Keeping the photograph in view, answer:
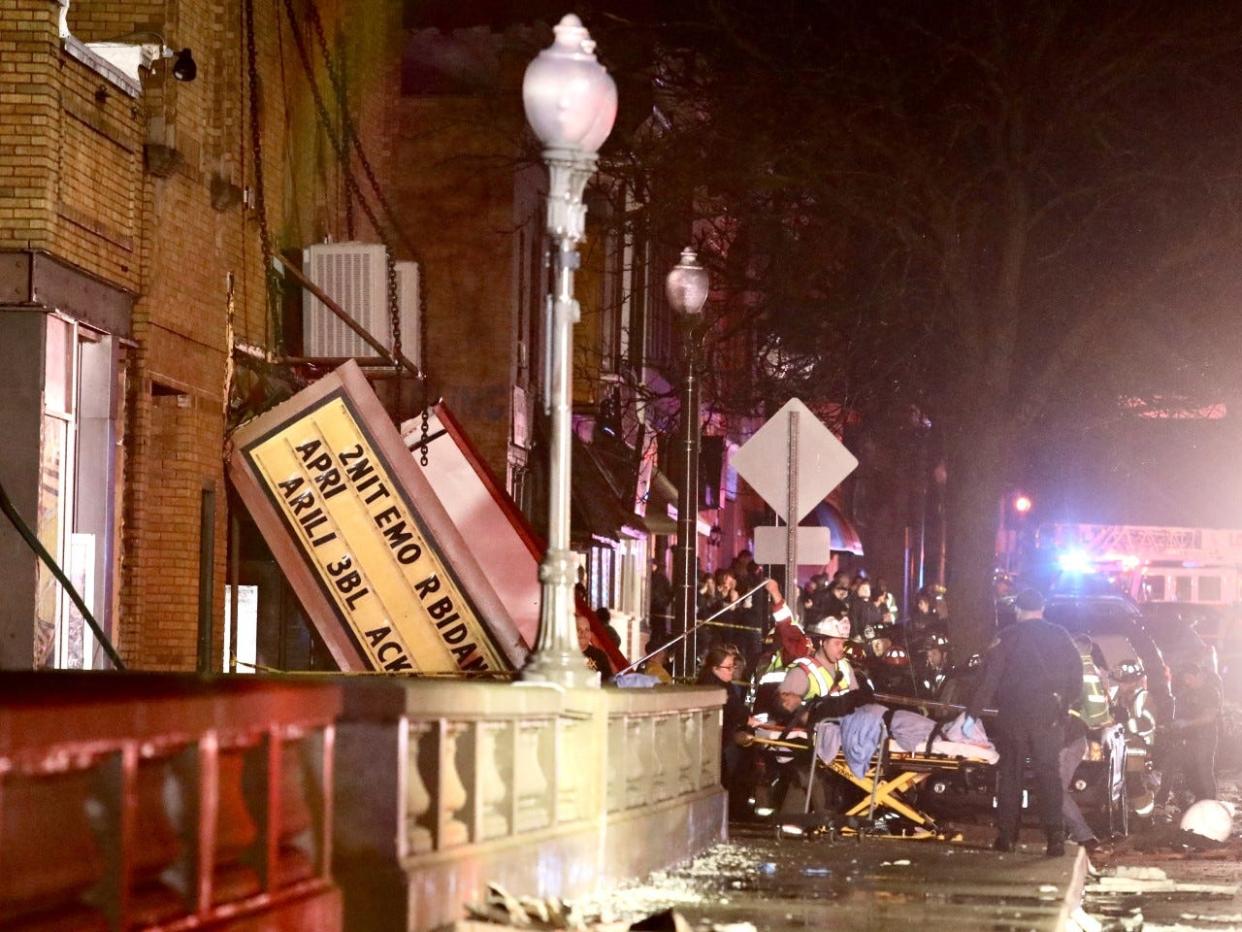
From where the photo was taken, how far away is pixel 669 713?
14.8 m

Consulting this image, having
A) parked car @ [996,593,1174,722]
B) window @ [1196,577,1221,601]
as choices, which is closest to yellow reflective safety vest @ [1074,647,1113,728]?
parked car @ [996,593,1174,722]

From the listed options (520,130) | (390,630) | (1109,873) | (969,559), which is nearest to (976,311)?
(969,559)

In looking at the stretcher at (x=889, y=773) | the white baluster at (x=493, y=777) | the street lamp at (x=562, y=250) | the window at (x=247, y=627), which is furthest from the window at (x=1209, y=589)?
the white baluster at (x=493, y=777)

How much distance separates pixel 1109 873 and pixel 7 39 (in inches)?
369

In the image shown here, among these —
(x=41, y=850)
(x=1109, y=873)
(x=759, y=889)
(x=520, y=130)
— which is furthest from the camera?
(x=520, y=130)

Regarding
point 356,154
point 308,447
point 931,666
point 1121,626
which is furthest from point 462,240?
point 1121,626

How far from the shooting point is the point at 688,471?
66.2 feet

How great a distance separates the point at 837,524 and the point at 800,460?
37650 mm

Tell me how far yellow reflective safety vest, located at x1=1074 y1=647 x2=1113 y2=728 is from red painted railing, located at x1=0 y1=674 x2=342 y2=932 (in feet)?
39.5

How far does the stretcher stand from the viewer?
17.3 m

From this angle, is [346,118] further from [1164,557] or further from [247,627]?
[1164,557]

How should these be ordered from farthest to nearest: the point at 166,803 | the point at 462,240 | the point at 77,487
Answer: the point at 462,240, the point at 77,487, the point at 166,803

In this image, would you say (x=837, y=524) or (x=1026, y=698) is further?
(x=837, y=524)

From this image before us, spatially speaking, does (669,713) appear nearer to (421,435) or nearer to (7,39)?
(7,39)
